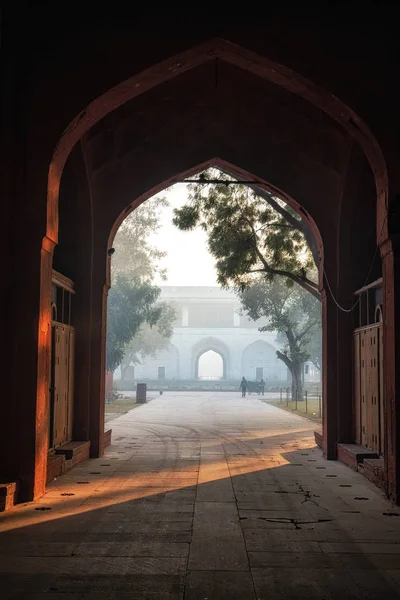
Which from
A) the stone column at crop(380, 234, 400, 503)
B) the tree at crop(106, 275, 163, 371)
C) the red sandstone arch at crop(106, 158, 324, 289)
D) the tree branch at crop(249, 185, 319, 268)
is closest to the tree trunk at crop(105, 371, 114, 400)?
the tree at crop(106, 275, 163, 371)

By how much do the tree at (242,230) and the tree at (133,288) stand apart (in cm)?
1417

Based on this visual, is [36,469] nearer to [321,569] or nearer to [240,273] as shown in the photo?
[321,569]

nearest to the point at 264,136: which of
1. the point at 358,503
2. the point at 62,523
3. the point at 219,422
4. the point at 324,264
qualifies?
the point at 324,264

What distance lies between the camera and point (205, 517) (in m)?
→ 6.42

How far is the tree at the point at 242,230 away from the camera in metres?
16.5

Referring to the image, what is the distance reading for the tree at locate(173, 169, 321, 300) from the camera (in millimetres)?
16516

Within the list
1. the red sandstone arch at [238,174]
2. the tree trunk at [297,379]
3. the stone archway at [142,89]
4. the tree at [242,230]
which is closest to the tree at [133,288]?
the tree trunk at [297,379]

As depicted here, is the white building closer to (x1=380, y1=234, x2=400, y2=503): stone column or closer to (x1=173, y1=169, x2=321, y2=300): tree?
(x1=173, y1=169, x2=321, y2=300): tree

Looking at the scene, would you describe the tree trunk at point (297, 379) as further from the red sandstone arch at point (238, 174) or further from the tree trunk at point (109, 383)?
the red sandstone arch at point (238, 174)

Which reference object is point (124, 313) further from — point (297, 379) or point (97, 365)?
point (97, 365)

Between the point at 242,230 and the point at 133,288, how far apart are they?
1535 cm

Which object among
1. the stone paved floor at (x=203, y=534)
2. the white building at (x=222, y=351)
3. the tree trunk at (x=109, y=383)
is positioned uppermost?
the white building at (x=222, y=351)

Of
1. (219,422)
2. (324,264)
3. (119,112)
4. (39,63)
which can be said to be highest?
(119,112)

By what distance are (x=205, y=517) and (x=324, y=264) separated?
18.8 ft
